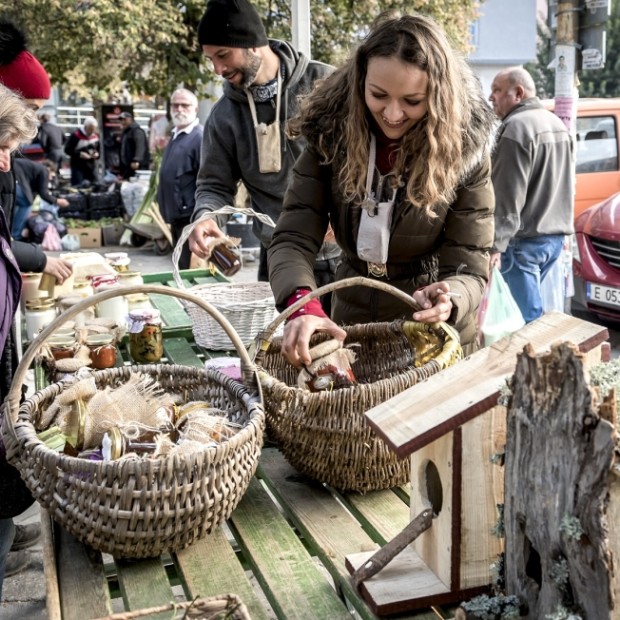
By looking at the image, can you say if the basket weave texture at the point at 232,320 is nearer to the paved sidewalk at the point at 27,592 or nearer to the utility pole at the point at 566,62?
the paved sidewalk at the point at 27,592

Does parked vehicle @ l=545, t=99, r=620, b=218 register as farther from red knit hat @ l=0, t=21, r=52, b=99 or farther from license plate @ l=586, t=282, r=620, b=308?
red knit hat @ l=0, t=21, r=52, b=99

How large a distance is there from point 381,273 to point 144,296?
1.51 metres

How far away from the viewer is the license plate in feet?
18.3

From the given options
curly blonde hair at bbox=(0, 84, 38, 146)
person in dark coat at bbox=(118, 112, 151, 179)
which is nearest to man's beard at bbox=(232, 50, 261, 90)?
curly blonde hair at bbox=(0, 84, 38, 146)

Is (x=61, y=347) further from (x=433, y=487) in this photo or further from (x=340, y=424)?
(x=433, y=487)

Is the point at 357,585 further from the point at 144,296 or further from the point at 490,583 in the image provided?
the point at 144,296

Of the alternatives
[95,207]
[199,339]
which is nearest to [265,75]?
[199,339]

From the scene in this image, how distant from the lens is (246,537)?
1.51m

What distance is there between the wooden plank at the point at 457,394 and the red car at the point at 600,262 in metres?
4.53

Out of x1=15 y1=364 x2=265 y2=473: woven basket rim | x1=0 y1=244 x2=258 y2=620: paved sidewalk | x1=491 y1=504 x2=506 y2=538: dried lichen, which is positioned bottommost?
x1=0 y1=244 x2=258 y2=620: paved sidewalk

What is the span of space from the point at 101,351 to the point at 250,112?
39.8 inches

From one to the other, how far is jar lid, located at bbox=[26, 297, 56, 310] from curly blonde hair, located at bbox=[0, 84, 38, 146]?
4.22ft

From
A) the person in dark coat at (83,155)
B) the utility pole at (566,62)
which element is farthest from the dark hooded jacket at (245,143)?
the person in dark coat at (83,155)

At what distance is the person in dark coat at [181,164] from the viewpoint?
7.45 metres
